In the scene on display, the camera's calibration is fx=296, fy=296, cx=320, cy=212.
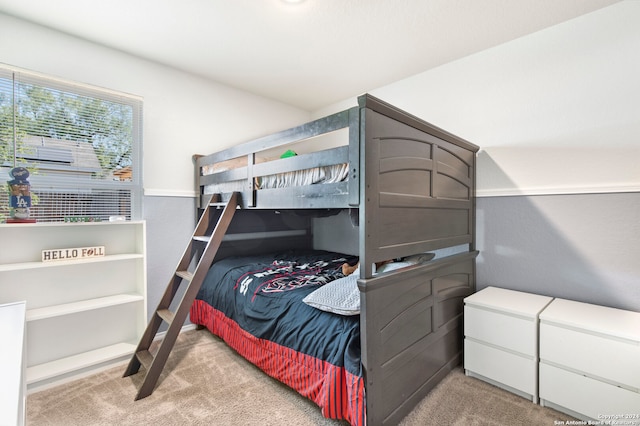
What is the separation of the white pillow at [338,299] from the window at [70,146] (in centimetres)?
179

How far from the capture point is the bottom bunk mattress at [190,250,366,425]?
1507 millimetres

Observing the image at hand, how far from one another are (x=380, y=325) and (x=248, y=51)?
2257 mm

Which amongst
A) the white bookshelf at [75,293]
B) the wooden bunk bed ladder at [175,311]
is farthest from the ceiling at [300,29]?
the white bookshelf at [75,293]

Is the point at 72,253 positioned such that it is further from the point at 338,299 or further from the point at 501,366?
the point at 501,366

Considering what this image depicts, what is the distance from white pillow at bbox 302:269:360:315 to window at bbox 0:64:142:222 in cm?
179

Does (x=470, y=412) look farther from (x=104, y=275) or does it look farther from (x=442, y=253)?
(x=104, y=275)

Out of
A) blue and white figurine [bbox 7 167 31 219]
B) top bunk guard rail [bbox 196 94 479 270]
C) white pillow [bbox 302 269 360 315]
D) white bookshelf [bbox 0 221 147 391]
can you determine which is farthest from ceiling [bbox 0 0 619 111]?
white pillow [bbox 302 269 360 315]

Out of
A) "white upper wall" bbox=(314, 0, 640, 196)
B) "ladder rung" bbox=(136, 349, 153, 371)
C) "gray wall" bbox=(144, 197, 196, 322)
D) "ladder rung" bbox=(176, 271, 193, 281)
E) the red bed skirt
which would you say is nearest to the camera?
the red bed skirt

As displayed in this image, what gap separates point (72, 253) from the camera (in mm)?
2143

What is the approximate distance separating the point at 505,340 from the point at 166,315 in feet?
7.49

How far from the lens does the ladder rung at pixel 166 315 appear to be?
2009 mm

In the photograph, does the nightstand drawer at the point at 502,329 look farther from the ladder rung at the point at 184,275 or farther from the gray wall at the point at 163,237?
the gray wall at the point at 163,237

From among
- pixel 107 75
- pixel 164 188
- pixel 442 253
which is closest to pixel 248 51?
pixel 107 75

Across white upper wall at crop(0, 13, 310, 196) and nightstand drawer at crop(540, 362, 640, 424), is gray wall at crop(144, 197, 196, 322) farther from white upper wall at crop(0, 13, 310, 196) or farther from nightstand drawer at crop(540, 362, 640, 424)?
nightstand drawer at crop(540, 362, 640, 424)
